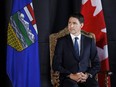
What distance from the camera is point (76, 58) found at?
3.74 metres

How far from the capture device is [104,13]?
4891 millimetres

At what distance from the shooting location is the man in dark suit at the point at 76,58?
366 cm

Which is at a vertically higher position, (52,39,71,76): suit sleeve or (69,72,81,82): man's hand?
(52,39,71,76): suit sleeve

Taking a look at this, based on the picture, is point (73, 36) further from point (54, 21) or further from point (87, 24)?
point (54, 21)

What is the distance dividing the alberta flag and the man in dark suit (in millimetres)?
542

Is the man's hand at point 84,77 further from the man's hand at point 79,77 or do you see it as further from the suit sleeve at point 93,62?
the suit sleeve at point 93,62

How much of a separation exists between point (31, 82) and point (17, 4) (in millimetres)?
1057

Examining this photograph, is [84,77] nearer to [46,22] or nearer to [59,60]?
[59,60]

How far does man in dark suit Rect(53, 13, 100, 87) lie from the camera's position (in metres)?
3.66

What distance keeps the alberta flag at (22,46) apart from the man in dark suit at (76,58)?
0.54 m

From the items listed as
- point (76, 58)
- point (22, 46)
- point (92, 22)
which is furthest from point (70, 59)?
point (92, 22)

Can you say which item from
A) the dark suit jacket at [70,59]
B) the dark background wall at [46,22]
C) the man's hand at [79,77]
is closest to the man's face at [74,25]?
the dark suit jacket at [70,59]

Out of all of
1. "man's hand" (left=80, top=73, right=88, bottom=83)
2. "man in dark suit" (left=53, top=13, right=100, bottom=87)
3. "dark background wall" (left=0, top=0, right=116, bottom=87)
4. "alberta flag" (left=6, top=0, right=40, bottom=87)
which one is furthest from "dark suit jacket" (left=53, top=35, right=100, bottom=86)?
"dark background wall" (left=0, top=0, right=116, bottom=87)

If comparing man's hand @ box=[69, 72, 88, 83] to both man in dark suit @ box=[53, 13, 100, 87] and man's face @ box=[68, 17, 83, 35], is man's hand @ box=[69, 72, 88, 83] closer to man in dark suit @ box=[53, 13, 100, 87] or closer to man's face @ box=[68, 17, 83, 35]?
man in dark suit @ box=[53, 13, 100, 87]
